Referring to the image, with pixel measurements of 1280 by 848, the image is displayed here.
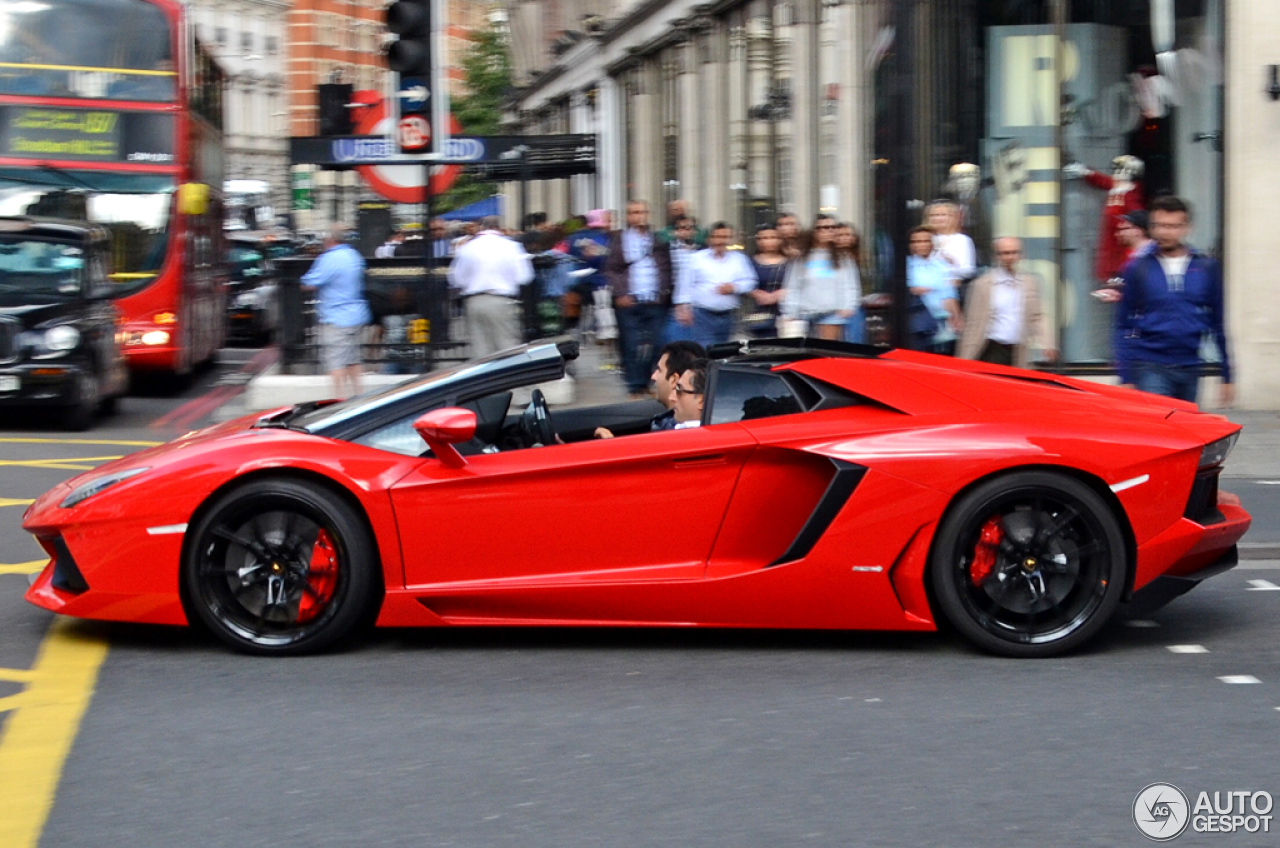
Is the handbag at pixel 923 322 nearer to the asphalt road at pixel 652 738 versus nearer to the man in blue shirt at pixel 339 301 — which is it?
the asphalt road at pixel 652 738

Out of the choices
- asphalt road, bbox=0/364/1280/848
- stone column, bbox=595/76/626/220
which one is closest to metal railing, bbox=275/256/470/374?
asphalt road, bbox=0/364/1280/848

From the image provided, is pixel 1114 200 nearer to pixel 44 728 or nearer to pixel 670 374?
pixel 670 374

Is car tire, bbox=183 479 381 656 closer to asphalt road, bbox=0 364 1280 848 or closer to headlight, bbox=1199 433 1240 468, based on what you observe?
asphalt road, bbox=0 364 1280 848

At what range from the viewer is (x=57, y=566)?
5660 mm

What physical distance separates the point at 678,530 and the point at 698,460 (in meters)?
0.24

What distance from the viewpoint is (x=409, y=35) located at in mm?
11875

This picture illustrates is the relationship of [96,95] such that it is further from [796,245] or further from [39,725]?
[39,725]

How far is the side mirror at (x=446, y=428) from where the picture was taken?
532cm

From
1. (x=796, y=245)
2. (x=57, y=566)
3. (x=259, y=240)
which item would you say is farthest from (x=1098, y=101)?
(x=259, y=240)

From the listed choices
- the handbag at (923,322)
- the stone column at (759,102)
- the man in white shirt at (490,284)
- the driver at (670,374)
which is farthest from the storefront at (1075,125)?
the driver at (670,374)

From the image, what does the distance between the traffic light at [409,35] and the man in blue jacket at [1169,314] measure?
561 cm

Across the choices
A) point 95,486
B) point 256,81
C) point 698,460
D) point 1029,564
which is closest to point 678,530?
point 698,460

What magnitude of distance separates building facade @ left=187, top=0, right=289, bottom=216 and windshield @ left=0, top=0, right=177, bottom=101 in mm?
85480

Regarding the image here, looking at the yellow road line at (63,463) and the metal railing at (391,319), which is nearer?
the yellow road line at (63,463)
